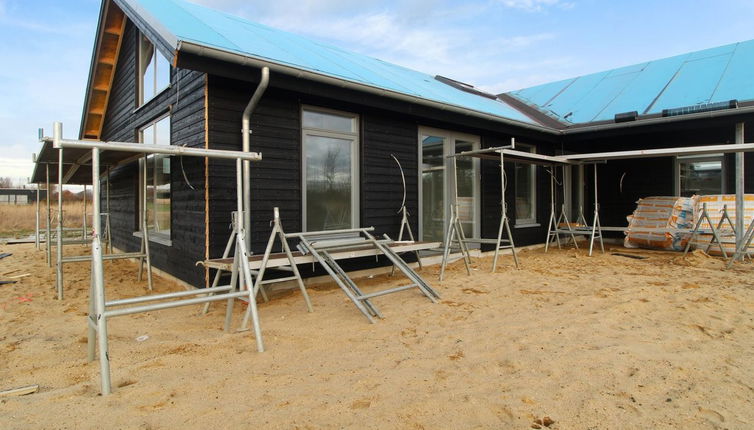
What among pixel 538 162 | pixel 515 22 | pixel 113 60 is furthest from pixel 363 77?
pixel 515 22

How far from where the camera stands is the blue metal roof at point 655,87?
28.4ft

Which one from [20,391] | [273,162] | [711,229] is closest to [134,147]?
[20,391]

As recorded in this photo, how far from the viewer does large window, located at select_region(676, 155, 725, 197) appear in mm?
9359

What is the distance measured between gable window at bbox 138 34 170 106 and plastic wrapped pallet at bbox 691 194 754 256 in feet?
31.0

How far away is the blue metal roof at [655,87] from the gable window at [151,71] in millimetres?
8343

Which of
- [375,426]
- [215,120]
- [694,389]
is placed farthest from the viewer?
[215,120]

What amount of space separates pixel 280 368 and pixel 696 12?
12579 mm

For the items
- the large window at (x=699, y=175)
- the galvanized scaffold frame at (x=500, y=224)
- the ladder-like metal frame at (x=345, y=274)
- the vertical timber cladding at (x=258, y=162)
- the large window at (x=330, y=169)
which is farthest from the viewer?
the large window at (x=699, y=175)

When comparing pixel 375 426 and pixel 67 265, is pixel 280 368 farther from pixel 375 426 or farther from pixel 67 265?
pixel 67 265

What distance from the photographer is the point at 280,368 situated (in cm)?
290

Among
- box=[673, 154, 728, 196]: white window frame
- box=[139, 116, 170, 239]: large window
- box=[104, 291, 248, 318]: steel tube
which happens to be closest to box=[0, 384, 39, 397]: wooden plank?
box=[104, 291, 248, 318]: steel tube

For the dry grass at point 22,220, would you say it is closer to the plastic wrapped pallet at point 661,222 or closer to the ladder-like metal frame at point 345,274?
the ladder-like metal frame at point 345,274

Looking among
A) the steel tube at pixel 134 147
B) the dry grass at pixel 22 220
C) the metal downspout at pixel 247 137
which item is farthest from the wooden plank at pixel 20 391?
the dry grass at pixel 22 220

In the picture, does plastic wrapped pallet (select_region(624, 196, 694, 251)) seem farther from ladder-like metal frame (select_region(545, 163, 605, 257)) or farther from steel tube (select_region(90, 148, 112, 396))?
steel tube (select_region(90, 148, 112, 396))
